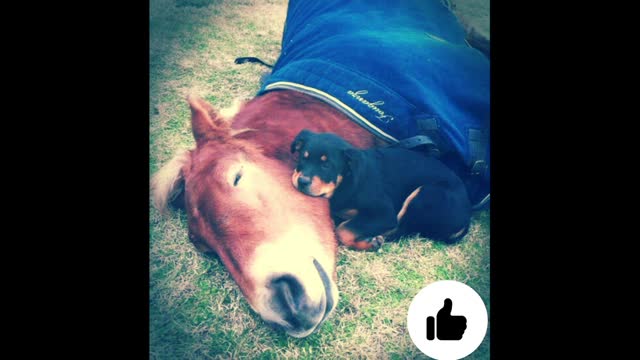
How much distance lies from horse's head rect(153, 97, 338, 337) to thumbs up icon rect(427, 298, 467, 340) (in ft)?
1.42

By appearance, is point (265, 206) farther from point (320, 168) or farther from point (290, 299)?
point (290, 299)

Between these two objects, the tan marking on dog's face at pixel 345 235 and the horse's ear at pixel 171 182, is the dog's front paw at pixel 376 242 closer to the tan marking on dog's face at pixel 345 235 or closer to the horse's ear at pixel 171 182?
the tan marking on dog's face at pixel 345 235

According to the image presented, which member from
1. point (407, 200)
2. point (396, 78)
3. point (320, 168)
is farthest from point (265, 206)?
point (396, 78)

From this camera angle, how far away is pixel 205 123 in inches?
90.0

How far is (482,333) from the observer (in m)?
2.14

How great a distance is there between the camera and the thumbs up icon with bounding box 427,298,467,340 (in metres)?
2.10

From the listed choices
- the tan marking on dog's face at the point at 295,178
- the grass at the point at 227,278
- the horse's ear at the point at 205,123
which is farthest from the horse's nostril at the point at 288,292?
the horse's ear at the point at 205,123

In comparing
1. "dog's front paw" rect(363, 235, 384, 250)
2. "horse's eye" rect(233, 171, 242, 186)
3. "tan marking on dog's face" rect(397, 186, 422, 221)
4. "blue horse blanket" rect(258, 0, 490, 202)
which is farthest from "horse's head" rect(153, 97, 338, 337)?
"blue horse blanket" rect(258, 0, 490, 202)

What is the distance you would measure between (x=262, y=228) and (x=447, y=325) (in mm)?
903

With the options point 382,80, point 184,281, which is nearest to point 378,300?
point 184,281

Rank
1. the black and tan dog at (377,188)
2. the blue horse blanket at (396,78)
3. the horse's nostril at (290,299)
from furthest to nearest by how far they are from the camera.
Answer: the blue horse blanket at (396,78) → the black and tan dog at (377,188) → the horse's nostril at (290,299)

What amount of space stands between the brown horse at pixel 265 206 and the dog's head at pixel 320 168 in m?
0.04

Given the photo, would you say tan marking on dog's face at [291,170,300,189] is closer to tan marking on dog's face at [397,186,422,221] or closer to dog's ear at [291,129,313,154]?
dog's ear at [291,129,313,154]

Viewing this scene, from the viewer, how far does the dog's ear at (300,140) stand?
2143 millimetres
